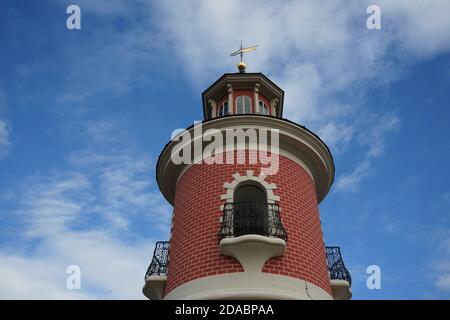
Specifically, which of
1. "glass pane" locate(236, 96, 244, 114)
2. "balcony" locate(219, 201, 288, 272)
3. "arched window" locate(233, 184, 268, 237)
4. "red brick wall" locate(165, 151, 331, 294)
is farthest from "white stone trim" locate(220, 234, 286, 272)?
"glass pane" locate(236, 96, 244, 114)

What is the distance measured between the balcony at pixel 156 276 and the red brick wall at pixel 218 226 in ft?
1.89

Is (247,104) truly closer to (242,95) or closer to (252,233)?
(242,95)

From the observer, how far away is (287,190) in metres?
13.9

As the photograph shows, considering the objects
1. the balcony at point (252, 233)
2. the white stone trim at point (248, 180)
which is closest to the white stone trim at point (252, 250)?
the balcony at point (252, 233)

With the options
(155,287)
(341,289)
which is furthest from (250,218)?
(341,289)

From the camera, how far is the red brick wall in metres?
12.4

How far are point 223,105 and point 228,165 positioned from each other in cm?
481

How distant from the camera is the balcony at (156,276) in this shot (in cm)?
1402

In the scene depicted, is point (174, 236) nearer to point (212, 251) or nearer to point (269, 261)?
point (212, 251)

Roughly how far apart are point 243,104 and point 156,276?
25.5 ft

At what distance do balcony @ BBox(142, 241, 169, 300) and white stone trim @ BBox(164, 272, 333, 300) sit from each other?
5.76ft

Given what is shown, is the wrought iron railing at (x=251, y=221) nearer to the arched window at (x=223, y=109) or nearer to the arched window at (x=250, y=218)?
the arched window at (x=250, y=218)

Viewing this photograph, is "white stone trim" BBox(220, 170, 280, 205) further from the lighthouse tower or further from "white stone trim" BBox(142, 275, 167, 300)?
"white stone trim" BBox(142, 275, 167, 300)
